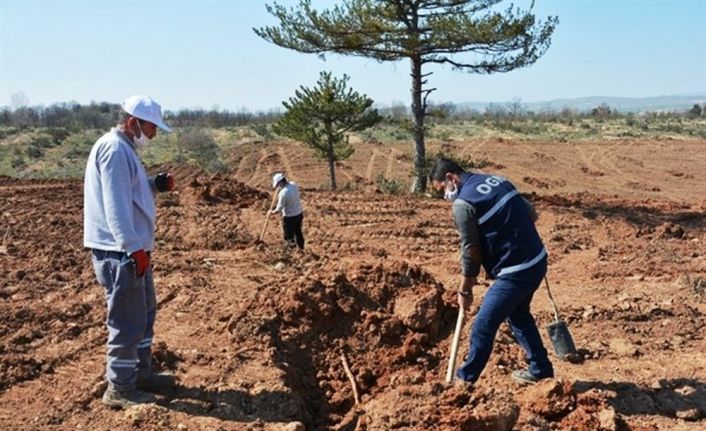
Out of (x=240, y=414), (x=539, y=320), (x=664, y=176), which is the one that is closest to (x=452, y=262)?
(x=539, y=320)

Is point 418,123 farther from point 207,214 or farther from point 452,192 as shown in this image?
point 452,192

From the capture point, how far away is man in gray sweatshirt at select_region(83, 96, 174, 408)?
12.6 feet

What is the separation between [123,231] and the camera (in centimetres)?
380

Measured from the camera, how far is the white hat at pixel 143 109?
3.97m

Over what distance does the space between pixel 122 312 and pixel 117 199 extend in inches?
27.6

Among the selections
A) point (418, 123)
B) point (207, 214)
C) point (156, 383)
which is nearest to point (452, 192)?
point (156, 383)

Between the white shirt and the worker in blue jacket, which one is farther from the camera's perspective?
the white shirt

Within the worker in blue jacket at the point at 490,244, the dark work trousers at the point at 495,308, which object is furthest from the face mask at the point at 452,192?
the dark work trousers at the point at 495,308

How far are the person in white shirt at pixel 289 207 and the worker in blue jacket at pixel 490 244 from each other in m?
4.80

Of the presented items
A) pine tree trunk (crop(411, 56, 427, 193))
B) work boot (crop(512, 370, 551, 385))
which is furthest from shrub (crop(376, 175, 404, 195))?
work boot (crop(512, 370, 551, 385))

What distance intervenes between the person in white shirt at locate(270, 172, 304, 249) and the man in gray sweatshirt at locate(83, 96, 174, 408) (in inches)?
193

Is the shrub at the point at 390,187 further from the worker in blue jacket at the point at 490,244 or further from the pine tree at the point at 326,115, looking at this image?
the worker in blue jacket at the point at 490,244

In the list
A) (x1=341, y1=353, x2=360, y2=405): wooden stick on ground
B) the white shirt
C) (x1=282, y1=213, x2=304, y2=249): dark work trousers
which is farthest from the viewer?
(x1=282, y1=213, x2=304, y2=249): dark work trousers

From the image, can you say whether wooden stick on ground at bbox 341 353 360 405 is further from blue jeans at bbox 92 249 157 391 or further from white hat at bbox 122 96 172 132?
white hat at bbox 122 96 172 132
